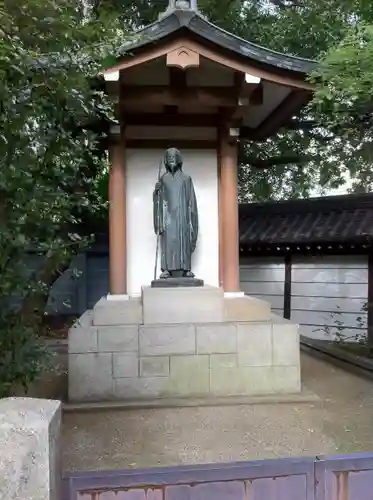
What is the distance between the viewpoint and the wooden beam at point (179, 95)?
597 centimetres

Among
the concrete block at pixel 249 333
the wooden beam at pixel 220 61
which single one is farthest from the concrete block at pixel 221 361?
the wooden beam at pixel 220 61

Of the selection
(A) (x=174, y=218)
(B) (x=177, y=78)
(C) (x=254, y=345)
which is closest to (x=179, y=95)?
(B) (x=177, y=78)

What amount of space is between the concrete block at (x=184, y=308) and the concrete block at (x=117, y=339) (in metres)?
0.26

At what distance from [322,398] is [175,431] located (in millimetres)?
1899

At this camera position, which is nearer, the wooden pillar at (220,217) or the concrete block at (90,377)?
the concrete block at (90,377)

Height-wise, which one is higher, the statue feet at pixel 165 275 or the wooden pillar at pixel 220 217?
the wooden pillar at pixel 220 217

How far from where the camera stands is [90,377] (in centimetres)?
542

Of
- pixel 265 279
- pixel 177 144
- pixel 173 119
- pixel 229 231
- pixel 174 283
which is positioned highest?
pixel 173 119

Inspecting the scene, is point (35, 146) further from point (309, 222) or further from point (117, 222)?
point (309, 222)

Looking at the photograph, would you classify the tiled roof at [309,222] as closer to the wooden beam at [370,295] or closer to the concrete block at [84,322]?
the wooden beam at [370,295]

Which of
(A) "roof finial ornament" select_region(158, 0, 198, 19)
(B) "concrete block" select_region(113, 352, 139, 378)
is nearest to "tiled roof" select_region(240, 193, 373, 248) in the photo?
(A) "roof finial ornament" select_region(158, 0, 198, 19)

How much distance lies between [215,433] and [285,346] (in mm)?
1553

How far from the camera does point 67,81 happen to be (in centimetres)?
312

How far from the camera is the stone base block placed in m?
5.43
